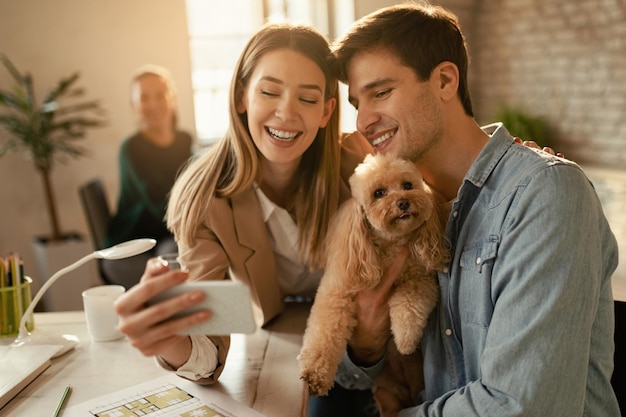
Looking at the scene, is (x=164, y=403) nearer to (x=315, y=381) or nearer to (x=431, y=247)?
(x=315, y=381)

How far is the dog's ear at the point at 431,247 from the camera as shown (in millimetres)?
1419

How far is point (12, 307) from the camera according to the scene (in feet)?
5.27

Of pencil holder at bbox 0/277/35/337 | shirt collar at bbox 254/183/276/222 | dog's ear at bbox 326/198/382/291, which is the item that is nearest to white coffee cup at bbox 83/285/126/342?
pencil holder at bbox 0/277/35/337

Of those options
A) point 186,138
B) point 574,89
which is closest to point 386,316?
point 186,138

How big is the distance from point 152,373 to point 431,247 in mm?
699

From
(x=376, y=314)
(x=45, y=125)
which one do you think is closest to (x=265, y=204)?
(x=376, y=314)

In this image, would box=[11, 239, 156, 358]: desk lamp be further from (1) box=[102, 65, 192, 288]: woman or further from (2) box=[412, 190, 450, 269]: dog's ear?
(1) box=[102, 65, 192, 288]: woman

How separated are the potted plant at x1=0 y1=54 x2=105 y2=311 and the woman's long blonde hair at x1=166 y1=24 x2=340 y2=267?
3.18 m

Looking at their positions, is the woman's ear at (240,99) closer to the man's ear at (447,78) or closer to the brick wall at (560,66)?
the man's ear at (447,78)

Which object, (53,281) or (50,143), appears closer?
(53,281)

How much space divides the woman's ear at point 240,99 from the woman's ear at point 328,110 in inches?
8.7

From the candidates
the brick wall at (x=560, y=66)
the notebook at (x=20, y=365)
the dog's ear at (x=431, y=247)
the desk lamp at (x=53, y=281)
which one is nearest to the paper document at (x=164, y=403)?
the notebook at (x=20, y=365)

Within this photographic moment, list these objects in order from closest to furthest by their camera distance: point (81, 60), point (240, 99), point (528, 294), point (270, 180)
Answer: point (528, 294)
point (240, 99)
point (270, 180)
point (81, 60)

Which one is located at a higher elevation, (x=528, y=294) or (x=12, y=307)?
(x=528, y=294)
